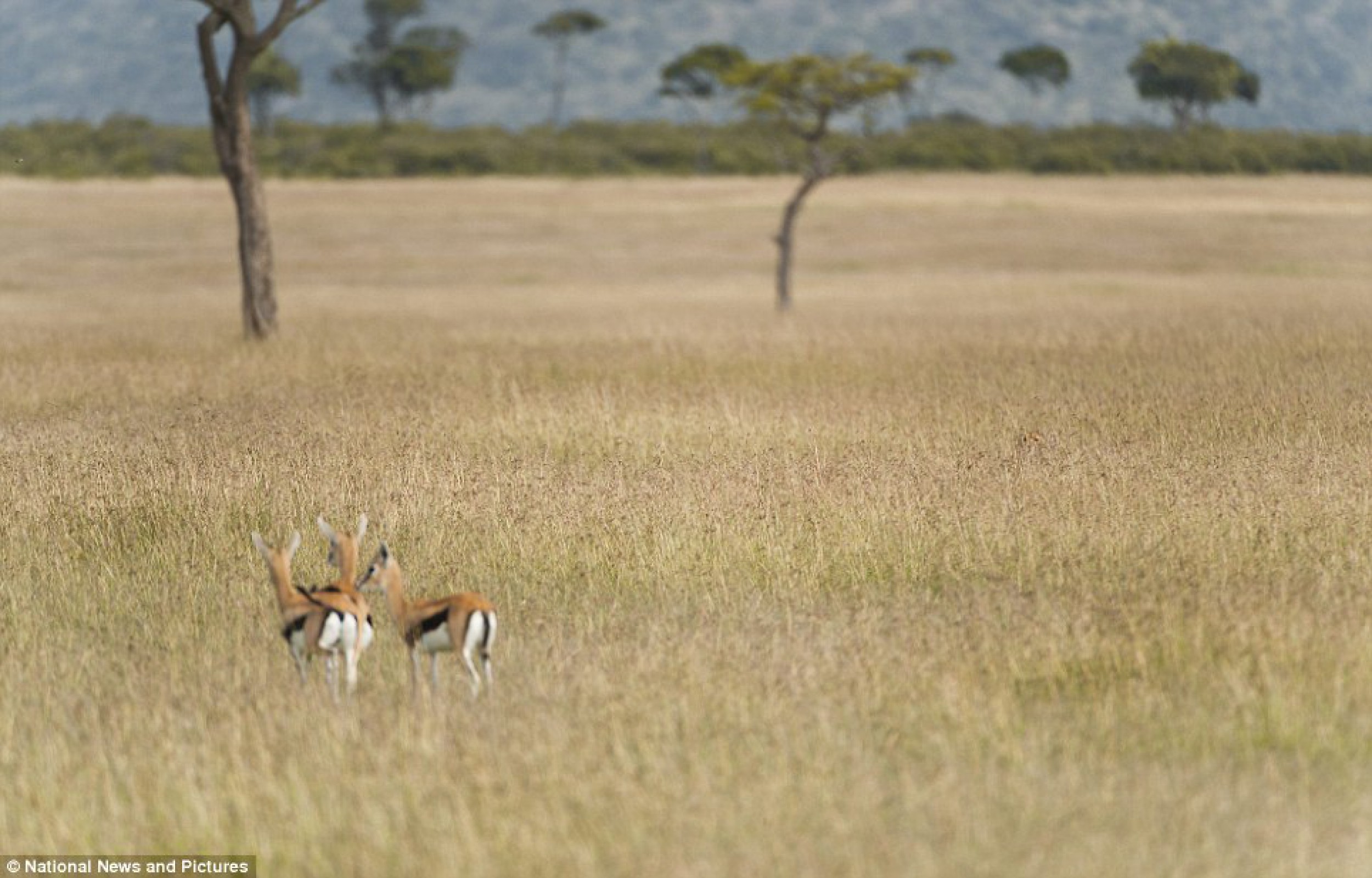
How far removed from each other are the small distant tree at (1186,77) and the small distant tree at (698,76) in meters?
25.3

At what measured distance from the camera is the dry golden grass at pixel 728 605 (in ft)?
18.5

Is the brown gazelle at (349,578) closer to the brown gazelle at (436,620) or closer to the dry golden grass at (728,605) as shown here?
the brown gazelle at (436,620)

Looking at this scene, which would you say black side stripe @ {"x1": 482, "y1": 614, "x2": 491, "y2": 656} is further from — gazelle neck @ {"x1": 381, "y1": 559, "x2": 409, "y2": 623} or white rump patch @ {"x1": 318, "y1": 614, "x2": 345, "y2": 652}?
white rump patch @ {"x1": 318, "y1": 614, "x2": 345, "y2": 652}

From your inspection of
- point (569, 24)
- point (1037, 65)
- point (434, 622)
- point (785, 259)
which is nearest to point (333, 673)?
point (434, 622)

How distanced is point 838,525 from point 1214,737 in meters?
3.80

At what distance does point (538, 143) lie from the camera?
93.9 metres

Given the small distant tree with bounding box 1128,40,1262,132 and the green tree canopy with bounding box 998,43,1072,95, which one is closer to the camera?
the small distant tree with bounding box 1128,40,1262,132

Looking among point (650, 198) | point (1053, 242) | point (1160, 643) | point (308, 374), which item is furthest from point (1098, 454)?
point (650, 198)

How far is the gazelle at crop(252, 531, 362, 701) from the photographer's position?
607cm

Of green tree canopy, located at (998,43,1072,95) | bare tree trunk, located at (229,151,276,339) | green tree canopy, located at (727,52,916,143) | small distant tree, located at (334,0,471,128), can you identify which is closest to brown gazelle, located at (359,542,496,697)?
bare tree trunk, located at (229,151,276,339)

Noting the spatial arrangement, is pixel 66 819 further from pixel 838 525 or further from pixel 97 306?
pixel 97 306

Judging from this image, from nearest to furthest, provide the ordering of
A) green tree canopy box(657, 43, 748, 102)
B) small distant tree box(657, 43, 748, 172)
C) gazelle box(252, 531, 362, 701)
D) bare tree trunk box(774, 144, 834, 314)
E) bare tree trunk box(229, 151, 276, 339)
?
gazelle box(252, 531, 362, 701), bare tree trunk box(229, 151, 276, 339), bare tree trunk box(774, 144, 834, 314), small distant tree box(657, 43, 748, 172), green tree canopy box(657, 43, 748, 102)

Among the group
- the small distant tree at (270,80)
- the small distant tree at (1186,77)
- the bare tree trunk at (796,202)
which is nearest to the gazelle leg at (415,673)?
the bare tree trunk at (796,202)

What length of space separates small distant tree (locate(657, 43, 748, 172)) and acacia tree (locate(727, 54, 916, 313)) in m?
64.6
